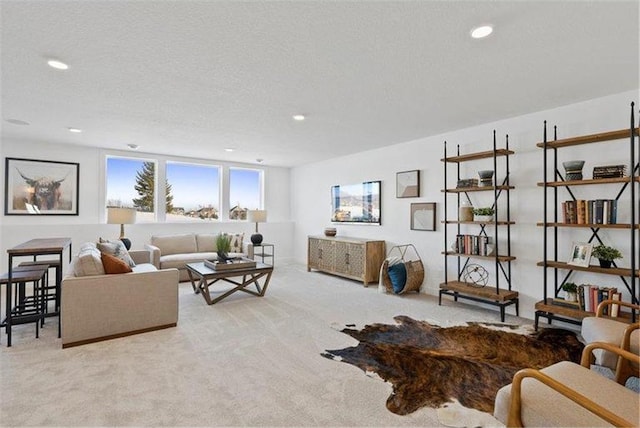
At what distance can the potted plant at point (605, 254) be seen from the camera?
2.96 meters

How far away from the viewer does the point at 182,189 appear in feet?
22.2

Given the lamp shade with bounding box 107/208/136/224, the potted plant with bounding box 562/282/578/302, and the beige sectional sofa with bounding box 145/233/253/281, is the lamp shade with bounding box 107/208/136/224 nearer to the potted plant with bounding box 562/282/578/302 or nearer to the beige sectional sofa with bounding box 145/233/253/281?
the beige sectional sofa with bounding box 145/233/253/281

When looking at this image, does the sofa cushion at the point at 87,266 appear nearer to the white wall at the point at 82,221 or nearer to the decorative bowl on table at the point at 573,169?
the white wall at the point at 82,221

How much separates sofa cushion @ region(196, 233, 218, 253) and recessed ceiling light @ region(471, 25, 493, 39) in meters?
5.54

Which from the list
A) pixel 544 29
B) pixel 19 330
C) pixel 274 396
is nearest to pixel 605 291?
pixel 544 29

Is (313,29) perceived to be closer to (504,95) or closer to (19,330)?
(504,95)

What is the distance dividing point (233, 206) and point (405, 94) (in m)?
5.24

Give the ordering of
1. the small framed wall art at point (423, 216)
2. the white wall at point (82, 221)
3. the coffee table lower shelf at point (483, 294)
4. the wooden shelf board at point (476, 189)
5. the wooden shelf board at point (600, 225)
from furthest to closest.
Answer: the white wall at point (82, 221), the small framed wall art at point (423, 216), the wooden shelf board at point (476, 189), the coffee table lower shelf at point (483, 294), the wooden shelf board at point (600, 225)

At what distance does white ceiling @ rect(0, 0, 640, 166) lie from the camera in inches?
74.2

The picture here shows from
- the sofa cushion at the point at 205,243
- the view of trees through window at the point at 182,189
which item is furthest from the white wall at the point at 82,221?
the sofa cushion at the point at 205,243

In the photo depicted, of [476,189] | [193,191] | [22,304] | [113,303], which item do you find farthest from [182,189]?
[476,189]

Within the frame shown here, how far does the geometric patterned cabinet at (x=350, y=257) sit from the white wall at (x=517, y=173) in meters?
0.34

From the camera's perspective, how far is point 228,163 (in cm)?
720

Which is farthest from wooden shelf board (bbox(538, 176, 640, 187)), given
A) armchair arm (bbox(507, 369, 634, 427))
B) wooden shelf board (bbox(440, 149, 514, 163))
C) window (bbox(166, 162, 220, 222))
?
window (bbox(166, 162, 220, 222))
